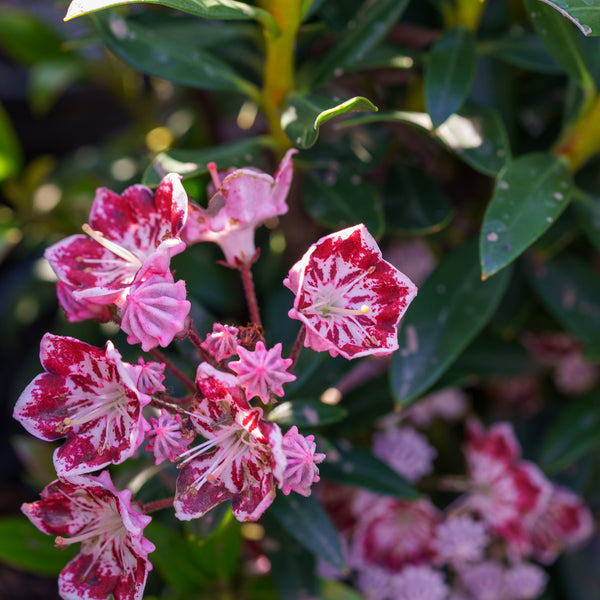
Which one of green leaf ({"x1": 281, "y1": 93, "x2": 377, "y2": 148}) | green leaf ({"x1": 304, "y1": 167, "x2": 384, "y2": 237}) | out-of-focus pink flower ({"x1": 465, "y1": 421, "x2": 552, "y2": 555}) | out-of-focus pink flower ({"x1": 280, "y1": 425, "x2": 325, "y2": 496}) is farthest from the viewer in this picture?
out-of-focus pink flower ({"x1": 465, "y1": 421, "x2": 552, "y2": 555})

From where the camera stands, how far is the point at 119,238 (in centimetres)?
76

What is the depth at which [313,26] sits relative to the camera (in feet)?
3.13

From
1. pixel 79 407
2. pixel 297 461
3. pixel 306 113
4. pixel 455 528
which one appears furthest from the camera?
pixel 455 528

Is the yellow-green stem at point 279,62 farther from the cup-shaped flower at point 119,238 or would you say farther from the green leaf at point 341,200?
the cup-shaped flower at point 119,238

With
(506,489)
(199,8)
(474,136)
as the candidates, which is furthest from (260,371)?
(506,489)

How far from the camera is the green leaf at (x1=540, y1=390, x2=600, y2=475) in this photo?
1.12 meters

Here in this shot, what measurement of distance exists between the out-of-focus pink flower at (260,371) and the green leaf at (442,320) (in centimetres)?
31

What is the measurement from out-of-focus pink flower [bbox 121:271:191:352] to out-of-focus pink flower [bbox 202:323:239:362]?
0.03 metres

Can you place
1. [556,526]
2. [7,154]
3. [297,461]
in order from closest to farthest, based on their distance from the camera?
[297,461], [556,526], [7,154]

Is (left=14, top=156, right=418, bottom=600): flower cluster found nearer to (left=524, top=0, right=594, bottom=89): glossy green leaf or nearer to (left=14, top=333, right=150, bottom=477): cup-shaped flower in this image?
(left=14, top=333, right=150, bottom=477): cup-shaped flower

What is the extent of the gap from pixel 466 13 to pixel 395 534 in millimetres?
807

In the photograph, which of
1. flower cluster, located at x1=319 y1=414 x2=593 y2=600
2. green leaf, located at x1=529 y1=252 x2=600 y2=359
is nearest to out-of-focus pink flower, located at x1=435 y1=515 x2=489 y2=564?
flower cluster, located at x1=319 y1=414 x2=593 y2=600

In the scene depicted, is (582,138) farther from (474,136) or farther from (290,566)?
(290,566)

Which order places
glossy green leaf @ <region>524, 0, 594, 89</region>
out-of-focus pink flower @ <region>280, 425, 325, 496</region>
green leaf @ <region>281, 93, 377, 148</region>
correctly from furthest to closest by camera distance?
glossy green leaf @ <region>524, 0, 594, 89</region> → green leaf @ <region>281, 93, 377, 148</region> → out-of-focus pink flower @ <region>280, 425, 325, 496</region>
